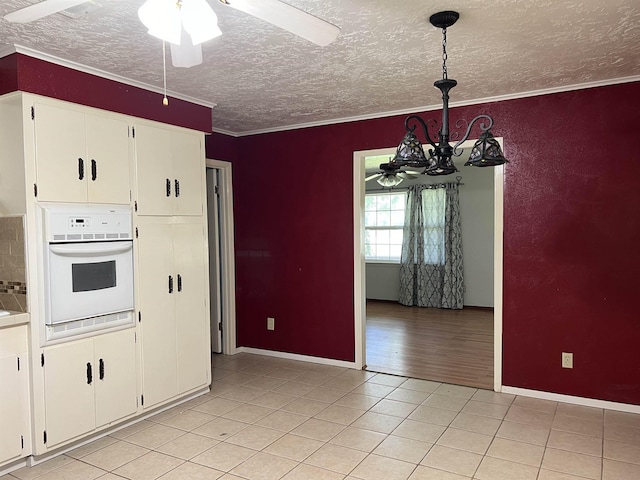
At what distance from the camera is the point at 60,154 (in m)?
2.88

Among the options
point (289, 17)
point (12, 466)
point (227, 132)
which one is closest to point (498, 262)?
point (289, 17)

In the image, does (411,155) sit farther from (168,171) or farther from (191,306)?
(191,306)

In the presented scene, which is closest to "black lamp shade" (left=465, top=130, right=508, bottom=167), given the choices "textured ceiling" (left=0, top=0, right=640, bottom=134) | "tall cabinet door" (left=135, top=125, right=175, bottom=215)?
"textured ceiling" (left=0, top=0, right=640, bottom=134)

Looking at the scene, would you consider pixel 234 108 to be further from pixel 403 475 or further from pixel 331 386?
pixel 403 475

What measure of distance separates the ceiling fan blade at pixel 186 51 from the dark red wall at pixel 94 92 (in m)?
1.48

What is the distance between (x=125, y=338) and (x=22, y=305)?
70cm

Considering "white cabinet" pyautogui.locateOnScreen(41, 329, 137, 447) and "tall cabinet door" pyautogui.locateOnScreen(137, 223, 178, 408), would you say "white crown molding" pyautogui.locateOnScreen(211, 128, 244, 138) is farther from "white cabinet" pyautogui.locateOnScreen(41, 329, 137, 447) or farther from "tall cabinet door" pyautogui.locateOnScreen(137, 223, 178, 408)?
"white cabinet" pyautogui.locateOnScreen(41, 329, 137, 447)

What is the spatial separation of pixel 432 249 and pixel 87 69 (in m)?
6.25

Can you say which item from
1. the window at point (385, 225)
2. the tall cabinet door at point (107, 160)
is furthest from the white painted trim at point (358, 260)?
the window at point (385, 225)

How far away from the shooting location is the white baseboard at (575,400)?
3.48 metres

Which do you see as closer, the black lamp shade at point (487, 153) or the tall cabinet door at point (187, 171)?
the black lamp shade at point (487, 153)

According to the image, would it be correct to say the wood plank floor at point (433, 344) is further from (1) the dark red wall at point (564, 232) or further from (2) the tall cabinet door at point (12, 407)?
(2) the tall cabinet door at point (12, 407)

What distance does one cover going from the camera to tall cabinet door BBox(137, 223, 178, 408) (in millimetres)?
3418

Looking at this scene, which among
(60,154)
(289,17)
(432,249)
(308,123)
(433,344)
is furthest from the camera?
(432,249)
